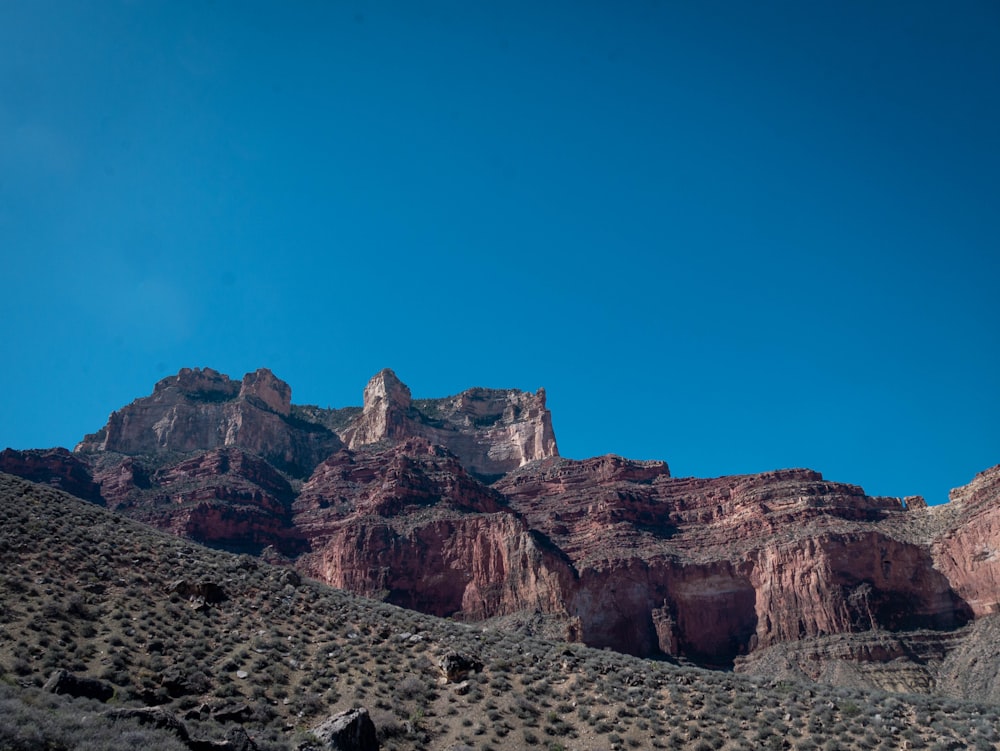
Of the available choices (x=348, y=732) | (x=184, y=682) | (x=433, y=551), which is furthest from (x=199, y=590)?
(x=433, y=551)

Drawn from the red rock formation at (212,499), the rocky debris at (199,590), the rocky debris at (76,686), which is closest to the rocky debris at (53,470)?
the red rock formation at (212,499)

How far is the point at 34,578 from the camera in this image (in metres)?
29.8

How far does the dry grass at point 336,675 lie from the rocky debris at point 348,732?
3.04 ft

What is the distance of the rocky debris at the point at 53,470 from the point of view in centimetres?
9525

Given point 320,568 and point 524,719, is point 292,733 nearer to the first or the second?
point 524,719

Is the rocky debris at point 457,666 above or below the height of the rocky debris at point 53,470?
below

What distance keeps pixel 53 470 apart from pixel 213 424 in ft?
111

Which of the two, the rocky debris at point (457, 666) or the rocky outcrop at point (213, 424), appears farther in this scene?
the rocky outcrop at point (213, 424)

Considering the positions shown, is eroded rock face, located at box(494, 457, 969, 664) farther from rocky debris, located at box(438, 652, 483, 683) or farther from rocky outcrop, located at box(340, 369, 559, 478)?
rocky outcrop, located at box(340, 369, 559, 478)

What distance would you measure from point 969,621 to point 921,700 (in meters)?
48.6

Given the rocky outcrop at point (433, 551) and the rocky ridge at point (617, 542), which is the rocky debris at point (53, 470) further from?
the rocky outcrop at point (433, 551)

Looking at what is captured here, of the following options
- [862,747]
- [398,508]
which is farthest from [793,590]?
[862,747]

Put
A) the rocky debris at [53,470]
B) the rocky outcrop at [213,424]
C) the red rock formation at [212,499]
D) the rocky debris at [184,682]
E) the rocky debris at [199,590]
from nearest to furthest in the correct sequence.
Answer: the rocky debris at [184,682]
the rocky debris at [199,590]
the red rock formation at [212,499]
the rocky debris at [53,470]
the rocky outcrop at [213,424]

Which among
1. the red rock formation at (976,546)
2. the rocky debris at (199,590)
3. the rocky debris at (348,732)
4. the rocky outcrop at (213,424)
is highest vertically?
the rocky outcrop at (213,424)
